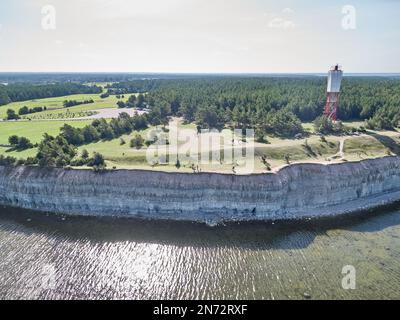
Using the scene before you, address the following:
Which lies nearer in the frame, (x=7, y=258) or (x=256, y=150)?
(x=7, y=258)

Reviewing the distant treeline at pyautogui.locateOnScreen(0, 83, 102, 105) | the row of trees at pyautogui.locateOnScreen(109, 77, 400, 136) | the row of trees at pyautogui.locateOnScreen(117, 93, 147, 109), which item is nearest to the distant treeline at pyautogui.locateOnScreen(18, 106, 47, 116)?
the distant treeline at pyautogui.locateOnScreen(0, 83, 102, 105)

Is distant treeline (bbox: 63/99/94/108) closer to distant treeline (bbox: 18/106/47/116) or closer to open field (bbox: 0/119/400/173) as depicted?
distant treeline (bbox: 18/106/47/116)

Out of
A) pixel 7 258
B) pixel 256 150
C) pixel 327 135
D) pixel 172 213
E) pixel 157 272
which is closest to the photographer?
pixel 157 272

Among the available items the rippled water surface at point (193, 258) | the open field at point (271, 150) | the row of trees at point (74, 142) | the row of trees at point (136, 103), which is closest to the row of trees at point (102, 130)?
the row of trees at point (74, 142)

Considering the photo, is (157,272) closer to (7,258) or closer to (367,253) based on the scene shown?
(7,258)
